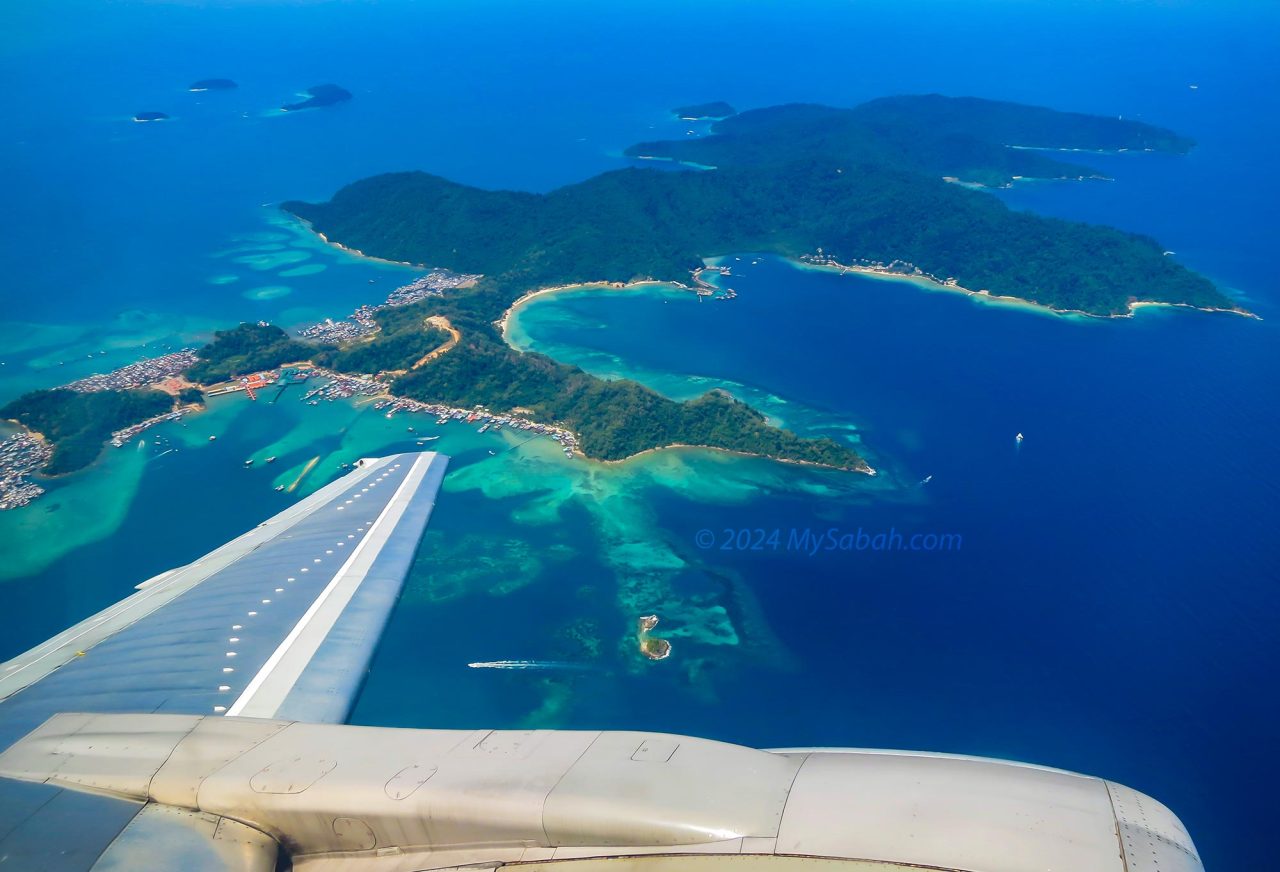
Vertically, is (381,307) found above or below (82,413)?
above

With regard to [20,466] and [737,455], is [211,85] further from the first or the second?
[737,455]

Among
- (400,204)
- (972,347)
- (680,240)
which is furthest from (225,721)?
(400,204)

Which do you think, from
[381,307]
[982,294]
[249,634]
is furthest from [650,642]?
[982,294]

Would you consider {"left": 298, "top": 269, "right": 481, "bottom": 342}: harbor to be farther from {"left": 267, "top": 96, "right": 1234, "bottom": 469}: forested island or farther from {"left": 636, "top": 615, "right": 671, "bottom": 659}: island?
{"left": 636, "top": 615, "right": 671, "bottom": 659}: island

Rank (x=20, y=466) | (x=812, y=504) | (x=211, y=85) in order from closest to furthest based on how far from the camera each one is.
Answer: (x=812, y=504)
(x=20, y=466)
(x=211, y=85)

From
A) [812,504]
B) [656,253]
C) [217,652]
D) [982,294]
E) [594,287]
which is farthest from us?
[656,253]

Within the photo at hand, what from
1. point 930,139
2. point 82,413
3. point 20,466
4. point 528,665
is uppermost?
point 930,139

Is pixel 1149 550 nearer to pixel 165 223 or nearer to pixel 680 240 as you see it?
pixel 680 240
